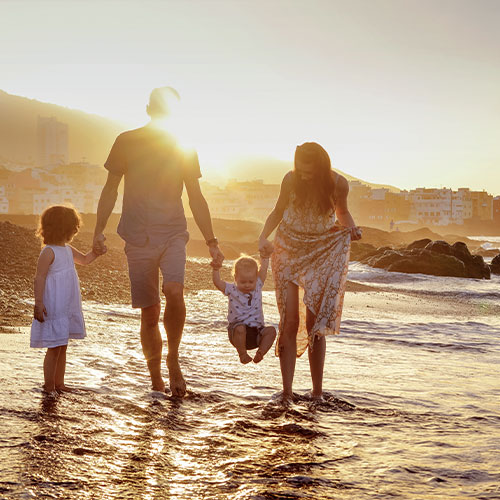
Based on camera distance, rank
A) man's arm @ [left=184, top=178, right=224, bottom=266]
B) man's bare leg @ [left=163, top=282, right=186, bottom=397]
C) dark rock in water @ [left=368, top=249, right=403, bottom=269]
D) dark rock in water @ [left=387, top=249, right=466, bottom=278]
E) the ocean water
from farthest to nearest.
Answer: dark rock in water @ [left=368, top=249, right=403, bottom=269], dark rock in water @ [left=387, top=249, right=466, bottom=278], man's arm @ [left=184, top=178, right=224, bottom=266], man's bare leg @ [left=163, top=282, right=186, bottom=397], the ocean water

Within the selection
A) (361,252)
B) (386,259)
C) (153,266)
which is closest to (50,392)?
(153,266)

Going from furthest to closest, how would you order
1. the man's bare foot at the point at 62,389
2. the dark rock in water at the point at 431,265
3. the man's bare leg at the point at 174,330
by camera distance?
the dark rock in water at the point at 431,265 → the man's bare leg at the point at 174,330 → the man's bare foot at the point at 62,389

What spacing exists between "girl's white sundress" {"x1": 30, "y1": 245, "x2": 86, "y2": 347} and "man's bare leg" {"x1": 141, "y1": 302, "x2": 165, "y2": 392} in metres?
0.45

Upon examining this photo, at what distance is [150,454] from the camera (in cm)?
308

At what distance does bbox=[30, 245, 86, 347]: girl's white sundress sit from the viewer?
4.13m

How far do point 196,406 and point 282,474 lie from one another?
136 cm

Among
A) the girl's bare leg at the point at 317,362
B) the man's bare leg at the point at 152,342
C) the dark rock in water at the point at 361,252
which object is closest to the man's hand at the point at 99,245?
the man's bare leg at the point at 152,342

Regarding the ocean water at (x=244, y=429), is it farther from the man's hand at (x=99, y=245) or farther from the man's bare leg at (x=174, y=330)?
the man's hand at (x=99, y=245)

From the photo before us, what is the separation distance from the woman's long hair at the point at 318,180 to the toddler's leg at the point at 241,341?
3.31ft

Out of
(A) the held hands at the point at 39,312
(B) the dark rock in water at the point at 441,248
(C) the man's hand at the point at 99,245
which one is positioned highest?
(B) the dark rock in water at the point at 441,248

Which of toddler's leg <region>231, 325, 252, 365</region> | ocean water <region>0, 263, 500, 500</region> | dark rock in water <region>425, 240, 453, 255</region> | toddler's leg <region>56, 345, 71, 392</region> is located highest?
dark rock in water <region>425, 240, 453, 255</region>

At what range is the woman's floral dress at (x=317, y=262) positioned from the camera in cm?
438

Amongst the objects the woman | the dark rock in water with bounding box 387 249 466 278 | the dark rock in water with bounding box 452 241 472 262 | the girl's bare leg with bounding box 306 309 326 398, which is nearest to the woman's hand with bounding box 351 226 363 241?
the woman

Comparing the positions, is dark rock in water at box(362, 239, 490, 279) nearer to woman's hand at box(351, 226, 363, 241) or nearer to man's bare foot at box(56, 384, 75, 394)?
woman's hand at box(351, 226, 363, 241)
